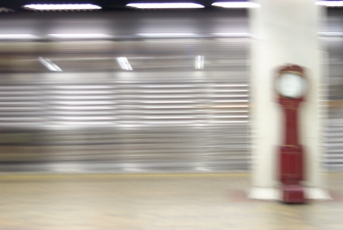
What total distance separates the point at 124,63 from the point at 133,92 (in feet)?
1.89

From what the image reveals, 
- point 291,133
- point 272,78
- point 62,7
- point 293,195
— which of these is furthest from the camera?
point 62,7

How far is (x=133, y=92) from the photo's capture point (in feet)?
31.8

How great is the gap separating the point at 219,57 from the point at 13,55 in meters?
3.91

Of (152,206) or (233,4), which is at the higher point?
(233,4)

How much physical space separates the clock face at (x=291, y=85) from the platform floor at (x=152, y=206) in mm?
1429

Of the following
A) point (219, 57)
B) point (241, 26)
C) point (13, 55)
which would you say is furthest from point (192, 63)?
point (13, 55)

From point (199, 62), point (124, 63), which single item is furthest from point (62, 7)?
point (199, 62)

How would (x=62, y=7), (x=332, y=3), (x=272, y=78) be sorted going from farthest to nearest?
(x=62, y=7) → (x=332, y=3) → (x=272, y=78)

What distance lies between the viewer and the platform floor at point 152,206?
5633 millimetres

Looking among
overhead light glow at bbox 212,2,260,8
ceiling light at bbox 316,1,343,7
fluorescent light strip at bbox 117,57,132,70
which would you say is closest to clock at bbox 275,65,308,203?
overhead light glow at bbox 212,2,260,8

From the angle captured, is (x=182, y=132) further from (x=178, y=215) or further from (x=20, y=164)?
(x=178, y=215)

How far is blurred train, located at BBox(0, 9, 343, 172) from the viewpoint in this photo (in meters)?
9.55

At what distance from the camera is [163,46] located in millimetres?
9586

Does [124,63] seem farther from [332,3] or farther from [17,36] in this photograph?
[332,3]
